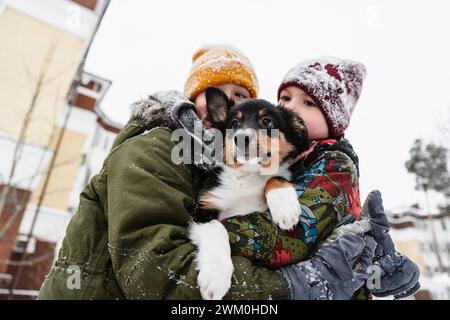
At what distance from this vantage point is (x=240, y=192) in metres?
2.50

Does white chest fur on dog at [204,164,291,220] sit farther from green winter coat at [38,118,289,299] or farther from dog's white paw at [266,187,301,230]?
green winter coat at [38,118,289,299]

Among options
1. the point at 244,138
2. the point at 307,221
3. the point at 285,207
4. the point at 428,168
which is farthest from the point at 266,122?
the point at 428,168

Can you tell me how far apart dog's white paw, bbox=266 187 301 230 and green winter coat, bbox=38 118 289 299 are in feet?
0.96

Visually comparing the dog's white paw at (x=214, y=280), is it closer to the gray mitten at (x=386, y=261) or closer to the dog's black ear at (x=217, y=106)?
the gray mitten at (x=386, y=261)

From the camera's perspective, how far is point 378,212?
2.06 meters

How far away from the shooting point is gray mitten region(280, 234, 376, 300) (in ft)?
5.41

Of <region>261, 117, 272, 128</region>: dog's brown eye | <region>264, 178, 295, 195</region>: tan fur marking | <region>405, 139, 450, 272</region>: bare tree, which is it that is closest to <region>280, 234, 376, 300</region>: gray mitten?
<region>264, 178, 295, 195</region>: tan fur marking

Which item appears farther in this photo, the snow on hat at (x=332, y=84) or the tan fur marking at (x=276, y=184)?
the snow on hat at (x=332, y=84)

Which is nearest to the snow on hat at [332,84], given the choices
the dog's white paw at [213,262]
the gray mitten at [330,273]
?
the gray mitten at [330,273]

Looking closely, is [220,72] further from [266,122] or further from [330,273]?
[330,273]

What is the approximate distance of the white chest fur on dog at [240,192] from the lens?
2.44 meters

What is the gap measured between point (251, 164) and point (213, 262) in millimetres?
1026

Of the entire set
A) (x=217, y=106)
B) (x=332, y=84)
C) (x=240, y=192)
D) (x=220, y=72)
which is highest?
(x=332, y=84)

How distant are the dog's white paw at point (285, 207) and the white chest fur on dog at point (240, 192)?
0.27 m
